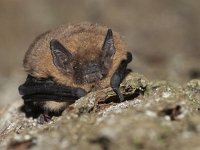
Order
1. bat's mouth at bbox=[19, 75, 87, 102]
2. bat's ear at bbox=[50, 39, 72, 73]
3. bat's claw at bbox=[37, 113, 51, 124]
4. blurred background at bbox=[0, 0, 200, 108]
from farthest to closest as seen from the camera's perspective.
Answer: blurred background at bbox=[0, 0, 200, 108] → bat's claw at bbox=[37, 113, 51, 124] → bat's ear at bbox=[50, 39, 72, 73] → bat's mouth at bbox=[19, 75, 87, 102]

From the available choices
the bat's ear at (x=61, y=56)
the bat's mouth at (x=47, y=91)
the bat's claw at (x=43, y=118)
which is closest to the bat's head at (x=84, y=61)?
the bat's ear at (x=61, y=56)

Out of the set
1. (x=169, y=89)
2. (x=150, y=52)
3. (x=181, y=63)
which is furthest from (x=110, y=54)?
(x=150, y=52)

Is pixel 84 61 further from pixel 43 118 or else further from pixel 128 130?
pixel 128 130

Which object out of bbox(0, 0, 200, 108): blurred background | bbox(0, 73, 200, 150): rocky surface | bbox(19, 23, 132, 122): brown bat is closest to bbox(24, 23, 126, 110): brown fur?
bbox(19, 23, 132, 122): brown bat

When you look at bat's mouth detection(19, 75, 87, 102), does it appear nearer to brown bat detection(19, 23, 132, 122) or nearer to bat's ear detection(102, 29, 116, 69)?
brown bat detection(19, 23, 132, 122)

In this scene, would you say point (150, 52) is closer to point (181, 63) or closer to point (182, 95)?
point (181, 63)

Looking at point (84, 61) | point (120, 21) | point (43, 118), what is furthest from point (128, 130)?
point (120, 21)
